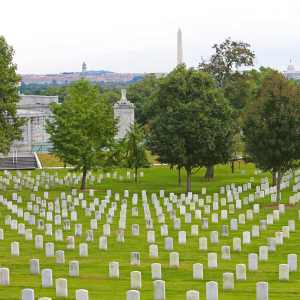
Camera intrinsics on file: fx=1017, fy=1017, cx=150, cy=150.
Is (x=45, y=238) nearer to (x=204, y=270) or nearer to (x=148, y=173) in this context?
(x=204, y=270)

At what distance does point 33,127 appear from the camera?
9594 cm

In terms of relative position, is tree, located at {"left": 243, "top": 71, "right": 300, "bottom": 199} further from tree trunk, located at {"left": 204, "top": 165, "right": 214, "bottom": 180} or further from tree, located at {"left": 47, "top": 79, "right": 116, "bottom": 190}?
tree trunk, located at {"left": 204, "top": 165, "right": 214, "bottom": 180}

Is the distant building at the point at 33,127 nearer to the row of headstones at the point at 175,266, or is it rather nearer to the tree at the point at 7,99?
the tree at the point at 7,99

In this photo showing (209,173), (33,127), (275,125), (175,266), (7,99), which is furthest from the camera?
(33,127)

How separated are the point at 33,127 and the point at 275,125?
180ft

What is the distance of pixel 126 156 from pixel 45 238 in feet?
80.7

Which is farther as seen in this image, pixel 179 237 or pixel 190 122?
pixel 190 122

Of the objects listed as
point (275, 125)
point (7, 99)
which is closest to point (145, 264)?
point (275, 125)

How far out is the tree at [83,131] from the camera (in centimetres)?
5297

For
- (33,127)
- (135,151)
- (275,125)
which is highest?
(275,125)

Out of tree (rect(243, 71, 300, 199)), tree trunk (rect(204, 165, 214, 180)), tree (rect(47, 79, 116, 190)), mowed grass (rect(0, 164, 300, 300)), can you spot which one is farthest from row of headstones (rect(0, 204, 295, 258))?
tree trunk (rect(204, 165, 214, 180))

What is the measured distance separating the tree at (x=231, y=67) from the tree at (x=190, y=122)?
23.4 meters

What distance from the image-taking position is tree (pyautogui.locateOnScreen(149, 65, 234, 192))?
49688mm

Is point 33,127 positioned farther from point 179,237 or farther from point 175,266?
point 175,266
